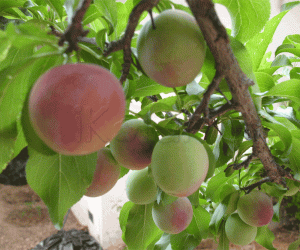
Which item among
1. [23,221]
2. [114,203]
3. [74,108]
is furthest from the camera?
[23,221]

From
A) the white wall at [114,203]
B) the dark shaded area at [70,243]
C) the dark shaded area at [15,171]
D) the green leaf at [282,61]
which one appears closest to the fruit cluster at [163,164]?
the green leaf at [282,61]

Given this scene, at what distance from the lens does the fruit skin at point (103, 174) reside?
21 cm

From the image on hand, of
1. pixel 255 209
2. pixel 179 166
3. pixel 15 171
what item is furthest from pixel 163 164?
pixel 15 171

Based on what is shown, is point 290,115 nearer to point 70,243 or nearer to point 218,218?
point 218,218

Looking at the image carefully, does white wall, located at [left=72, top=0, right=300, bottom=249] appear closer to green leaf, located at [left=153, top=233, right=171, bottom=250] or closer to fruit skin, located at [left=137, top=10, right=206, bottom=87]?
green leaf, located at [left=153, top=233, right=171, bottom=250]

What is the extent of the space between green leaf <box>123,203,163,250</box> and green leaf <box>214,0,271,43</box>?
24cm

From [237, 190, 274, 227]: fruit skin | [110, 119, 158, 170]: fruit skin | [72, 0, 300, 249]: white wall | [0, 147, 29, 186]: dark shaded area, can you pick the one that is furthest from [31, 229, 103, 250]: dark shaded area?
[110, 119, 158, 170]: fruit skin

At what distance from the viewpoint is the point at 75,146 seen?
11cm

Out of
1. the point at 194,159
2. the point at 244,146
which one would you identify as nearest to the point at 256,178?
the point at 244,146

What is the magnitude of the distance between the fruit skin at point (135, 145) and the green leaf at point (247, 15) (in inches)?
3.9

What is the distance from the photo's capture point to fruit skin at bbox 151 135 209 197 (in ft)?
0.53

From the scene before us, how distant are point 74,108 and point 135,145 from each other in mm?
94

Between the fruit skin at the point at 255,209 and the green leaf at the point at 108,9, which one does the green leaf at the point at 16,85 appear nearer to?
the green leaf at the point at 108,9

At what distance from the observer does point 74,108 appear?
0.35 feet
